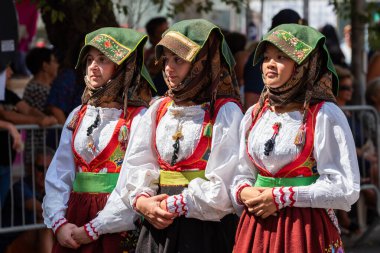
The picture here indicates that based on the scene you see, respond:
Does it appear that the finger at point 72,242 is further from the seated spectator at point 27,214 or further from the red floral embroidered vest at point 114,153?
the seated spectator at point 27,214

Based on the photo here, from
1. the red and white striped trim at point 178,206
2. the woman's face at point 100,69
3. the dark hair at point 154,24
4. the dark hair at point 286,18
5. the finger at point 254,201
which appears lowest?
the red and white striped trim at point 178,206

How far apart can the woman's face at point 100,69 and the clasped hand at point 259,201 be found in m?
1.21

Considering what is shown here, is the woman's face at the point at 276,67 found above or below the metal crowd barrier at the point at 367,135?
above

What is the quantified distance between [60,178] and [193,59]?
4.05 ft

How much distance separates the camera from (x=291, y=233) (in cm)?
525

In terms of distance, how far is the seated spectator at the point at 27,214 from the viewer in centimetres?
829

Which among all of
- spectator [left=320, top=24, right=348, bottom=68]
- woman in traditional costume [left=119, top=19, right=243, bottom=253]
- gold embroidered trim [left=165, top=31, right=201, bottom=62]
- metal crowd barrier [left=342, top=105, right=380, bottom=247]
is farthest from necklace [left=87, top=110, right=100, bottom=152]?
spectator [left=320, top=24, right=348, bottom=68]

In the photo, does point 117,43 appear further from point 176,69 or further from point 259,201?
point 259,201

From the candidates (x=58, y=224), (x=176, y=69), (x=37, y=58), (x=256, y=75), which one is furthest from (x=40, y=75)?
(x=176, y=69)

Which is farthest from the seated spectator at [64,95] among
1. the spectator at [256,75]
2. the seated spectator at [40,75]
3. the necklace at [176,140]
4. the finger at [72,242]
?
the necklace at [176,140]

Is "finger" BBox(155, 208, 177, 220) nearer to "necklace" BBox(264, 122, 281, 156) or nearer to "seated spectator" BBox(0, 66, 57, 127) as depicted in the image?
"necklace" BBox(264, 122, 281, 156)

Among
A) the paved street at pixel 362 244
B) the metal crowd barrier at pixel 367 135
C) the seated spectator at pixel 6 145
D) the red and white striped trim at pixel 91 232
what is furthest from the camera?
the paved street at pixel 362 244

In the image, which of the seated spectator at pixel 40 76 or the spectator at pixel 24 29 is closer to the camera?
the seated spectator at pixel 40 76

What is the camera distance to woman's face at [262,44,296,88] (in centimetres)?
534
